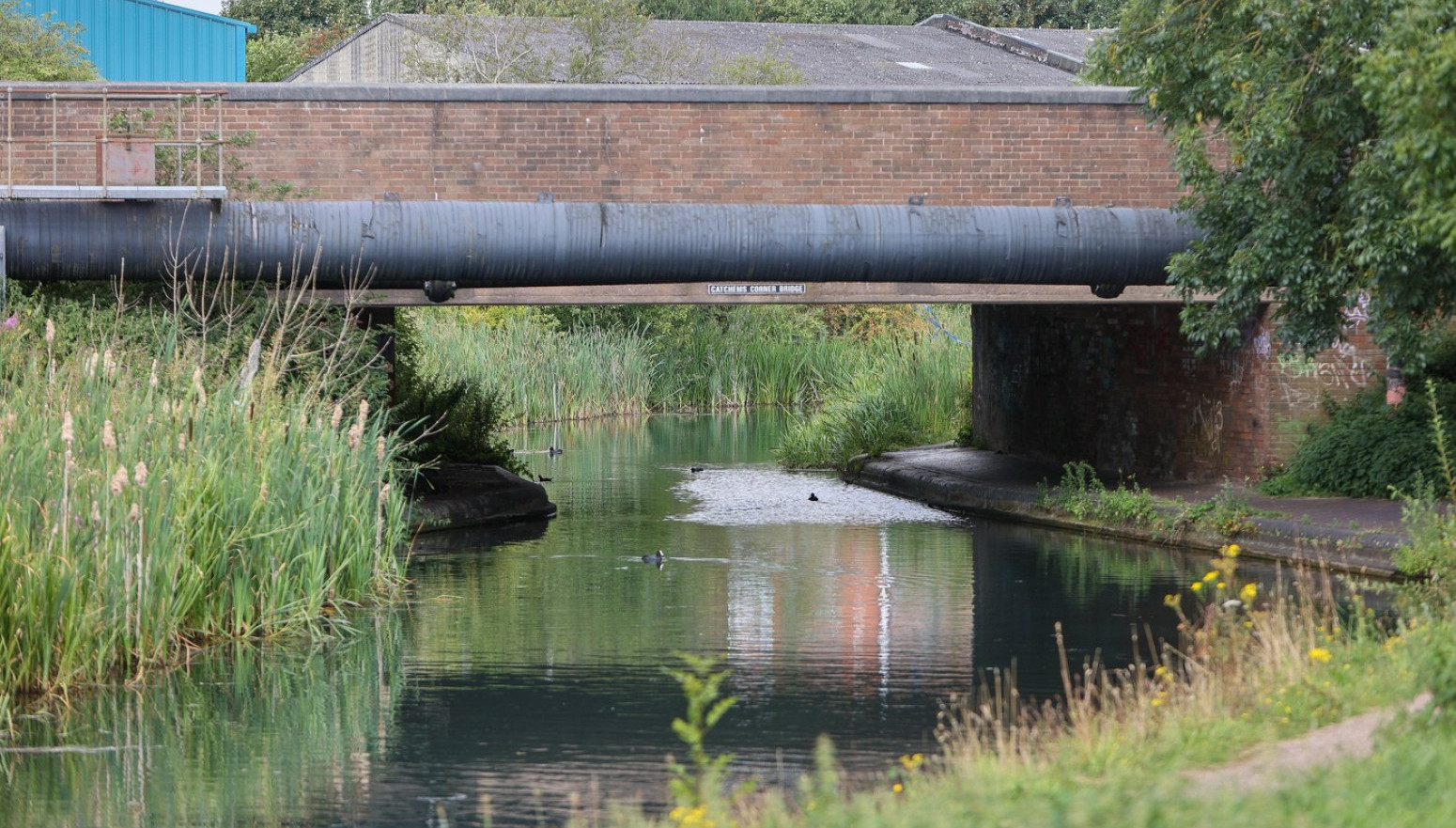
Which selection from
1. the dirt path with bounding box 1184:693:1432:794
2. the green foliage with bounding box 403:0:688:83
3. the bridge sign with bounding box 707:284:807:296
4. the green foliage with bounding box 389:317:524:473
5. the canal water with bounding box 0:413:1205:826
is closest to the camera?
the dirt path with bounding box 1184:693:1432:794

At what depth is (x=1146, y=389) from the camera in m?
20.3

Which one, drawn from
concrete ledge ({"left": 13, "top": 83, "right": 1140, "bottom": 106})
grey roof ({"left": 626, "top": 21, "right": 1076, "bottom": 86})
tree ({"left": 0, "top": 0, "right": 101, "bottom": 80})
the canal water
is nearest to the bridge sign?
concrete ledge ({"left": 13, "top": 83, "right": 1140, "bottom": 106})

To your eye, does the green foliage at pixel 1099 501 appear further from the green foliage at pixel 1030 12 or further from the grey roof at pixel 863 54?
the green foliage at pixel 1030 12

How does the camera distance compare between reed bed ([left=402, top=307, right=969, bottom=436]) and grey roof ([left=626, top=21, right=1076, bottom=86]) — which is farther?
grey roof ([left=626, top=21, right=1076, bottom=86])

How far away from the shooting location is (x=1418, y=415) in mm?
16672

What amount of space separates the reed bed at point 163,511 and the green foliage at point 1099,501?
25.5 ft

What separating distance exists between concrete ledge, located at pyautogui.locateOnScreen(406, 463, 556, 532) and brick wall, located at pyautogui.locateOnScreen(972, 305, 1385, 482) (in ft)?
22.0

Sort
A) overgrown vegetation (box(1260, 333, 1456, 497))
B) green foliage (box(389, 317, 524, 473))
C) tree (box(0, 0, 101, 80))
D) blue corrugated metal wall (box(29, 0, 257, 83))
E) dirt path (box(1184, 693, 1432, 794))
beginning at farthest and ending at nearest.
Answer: blue corrugated metal wall (box(29, 0, 257, 83)) < tree (box(0, 0, 101, 80)) < green foliage (box(389, 317, 524, 473)) < overgrown vegetation (box(1260, 333, 1456, 497)) < dirt path (box(1184, 693, 1432, 794))

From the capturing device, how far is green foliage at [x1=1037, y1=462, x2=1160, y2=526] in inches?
688

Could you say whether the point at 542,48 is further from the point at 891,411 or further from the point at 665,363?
the point at 891,411

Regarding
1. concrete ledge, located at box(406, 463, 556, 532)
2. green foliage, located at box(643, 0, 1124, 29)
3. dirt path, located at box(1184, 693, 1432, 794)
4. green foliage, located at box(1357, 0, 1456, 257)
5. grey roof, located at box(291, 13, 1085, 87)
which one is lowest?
concrete ledge, located at box(406, 463, 556, 532)

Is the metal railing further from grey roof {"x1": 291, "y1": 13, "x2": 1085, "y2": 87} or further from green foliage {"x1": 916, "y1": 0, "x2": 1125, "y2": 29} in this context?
green foliage {"x1": 916, "y1": 0, "x2": 1125, "y2": 29}

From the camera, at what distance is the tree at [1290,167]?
1280 centimetres

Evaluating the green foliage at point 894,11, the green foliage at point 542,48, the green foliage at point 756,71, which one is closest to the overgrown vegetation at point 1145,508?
the green foliage at point 756,71
